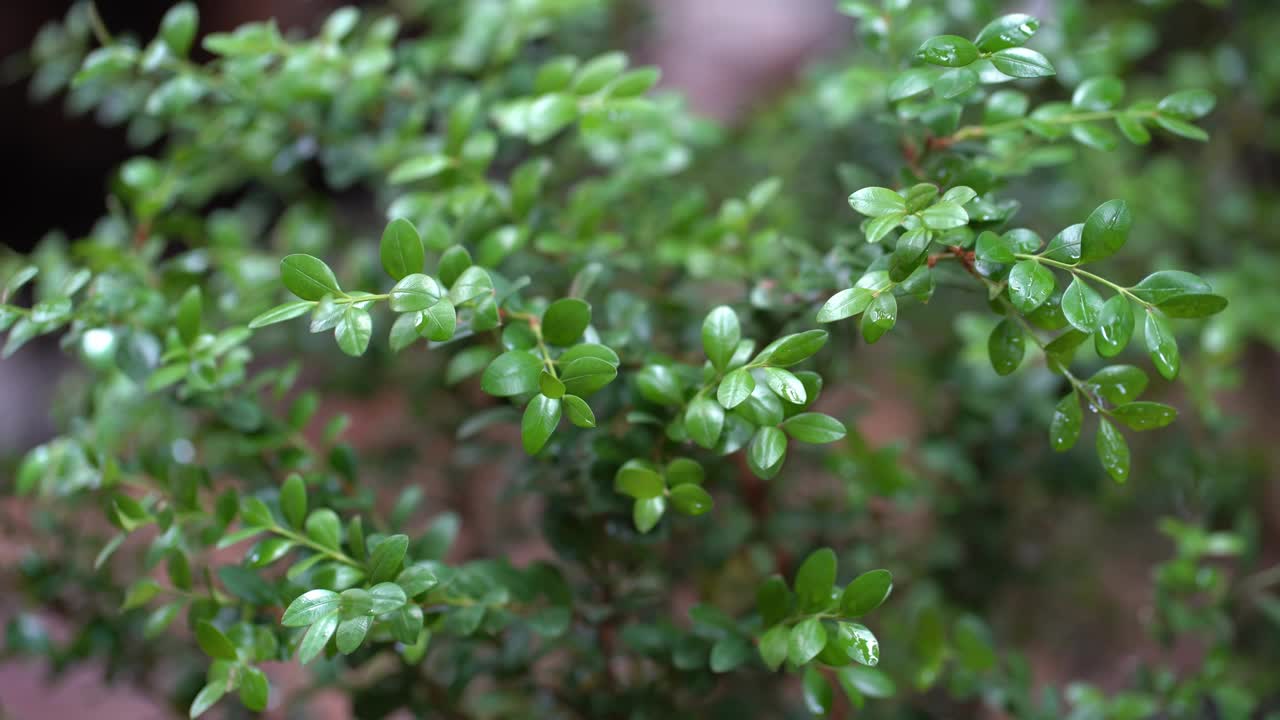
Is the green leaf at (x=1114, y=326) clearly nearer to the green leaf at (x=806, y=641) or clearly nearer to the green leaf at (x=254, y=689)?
the green leaf at (x=806, y=641)

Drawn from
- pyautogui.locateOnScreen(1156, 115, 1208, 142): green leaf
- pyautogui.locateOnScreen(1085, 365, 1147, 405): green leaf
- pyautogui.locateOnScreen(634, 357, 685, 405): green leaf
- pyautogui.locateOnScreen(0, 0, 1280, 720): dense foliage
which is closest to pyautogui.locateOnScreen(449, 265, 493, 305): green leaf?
pyautogui.locateOnScreen(0, 0, 1280, 720): dense foliage

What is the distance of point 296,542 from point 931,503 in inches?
35.5

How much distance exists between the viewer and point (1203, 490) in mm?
1163

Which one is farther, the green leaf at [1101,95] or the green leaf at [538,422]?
the green leaf at [1101,95]

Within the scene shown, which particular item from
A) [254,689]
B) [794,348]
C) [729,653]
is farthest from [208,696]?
[794,348]

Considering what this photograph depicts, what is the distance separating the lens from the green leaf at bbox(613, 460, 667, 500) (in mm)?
742

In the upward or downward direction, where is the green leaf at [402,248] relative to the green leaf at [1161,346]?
upward

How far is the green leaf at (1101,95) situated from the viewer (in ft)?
2.77

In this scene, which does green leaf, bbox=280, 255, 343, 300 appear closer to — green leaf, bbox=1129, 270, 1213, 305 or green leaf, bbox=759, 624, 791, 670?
green leaf, bbox=759, 624, 791, 670

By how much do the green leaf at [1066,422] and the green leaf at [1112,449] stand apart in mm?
17

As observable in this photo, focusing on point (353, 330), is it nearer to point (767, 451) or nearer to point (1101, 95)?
point (767, 451)

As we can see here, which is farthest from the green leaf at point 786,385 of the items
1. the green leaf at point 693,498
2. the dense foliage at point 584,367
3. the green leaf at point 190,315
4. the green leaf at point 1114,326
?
the green leaf at point 190,315

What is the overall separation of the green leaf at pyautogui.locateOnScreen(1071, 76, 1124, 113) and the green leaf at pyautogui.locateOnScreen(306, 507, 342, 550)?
2.46 ft

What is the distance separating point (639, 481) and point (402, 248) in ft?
0.85
